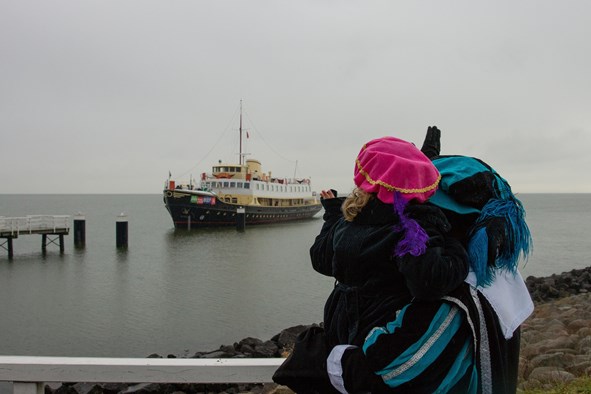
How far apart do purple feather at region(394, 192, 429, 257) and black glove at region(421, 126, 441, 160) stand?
1.58 ft

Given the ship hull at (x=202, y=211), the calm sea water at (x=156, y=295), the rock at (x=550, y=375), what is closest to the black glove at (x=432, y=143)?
the rock at (x=550, y=375)

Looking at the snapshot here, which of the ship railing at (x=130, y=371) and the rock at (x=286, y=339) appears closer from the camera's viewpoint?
the ship railing at (x=130, y=371)

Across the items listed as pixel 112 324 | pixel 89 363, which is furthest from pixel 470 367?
pixel 112 324

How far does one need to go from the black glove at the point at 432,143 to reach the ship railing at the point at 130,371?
3.74 ft

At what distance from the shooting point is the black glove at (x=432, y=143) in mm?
2012

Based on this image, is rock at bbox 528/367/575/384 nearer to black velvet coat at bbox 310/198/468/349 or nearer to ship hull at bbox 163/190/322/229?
black velvet coat at bbox 310/198/468/349

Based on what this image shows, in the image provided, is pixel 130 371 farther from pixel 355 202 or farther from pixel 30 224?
pixel 30 224

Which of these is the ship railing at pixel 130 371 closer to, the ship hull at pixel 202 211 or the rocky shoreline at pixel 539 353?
the rocky shoreline at pixel 539 353

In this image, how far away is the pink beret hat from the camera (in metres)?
1.62

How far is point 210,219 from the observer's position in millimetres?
42000

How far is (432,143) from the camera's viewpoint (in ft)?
6.64

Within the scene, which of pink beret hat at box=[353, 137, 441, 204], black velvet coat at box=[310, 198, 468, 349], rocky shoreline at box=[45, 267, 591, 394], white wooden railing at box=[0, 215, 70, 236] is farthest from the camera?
white wooden railing at box=[0, 215, 70, 236]

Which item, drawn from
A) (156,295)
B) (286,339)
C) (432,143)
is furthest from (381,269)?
(156,295)

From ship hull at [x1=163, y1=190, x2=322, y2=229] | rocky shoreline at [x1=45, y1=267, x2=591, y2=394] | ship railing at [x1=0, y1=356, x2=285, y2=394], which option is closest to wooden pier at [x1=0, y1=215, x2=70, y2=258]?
ship hull at [x1=163, y1=190, x2=322, y2=229]
